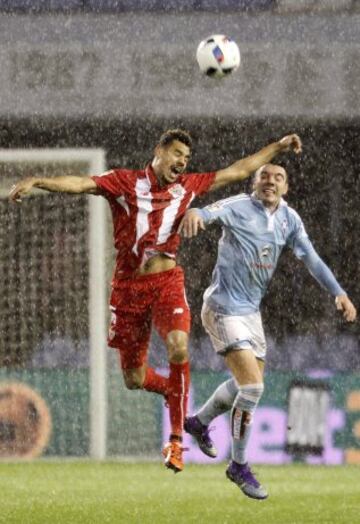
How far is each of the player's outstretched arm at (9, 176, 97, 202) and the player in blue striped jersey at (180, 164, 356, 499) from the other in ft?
2.50

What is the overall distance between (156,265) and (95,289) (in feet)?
13.6

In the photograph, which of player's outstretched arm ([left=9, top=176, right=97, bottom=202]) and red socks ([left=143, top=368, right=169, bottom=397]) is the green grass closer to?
red socks ([left=143, top=368, right=169, bottom=397])

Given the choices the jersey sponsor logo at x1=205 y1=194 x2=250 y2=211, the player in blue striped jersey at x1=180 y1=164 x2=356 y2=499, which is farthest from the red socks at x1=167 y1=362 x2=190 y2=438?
the jersey sponsor logo at x1=205 y1=194 x2=250 y2=211

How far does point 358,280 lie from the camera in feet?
54.7

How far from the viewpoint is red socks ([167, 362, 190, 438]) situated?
29.0ft

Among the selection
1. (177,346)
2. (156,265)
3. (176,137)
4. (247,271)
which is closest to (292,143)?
(176,137)

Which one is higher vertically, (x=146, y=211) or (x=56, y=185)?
(x=56, y=185)

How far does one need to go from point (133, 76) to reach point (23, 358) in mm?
3498

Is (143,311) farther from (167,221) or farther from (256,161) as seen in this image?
(256,161)

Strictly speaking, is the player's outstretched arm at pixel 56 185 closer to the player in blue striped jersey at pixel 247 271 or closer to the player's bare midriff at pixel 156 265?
the player's bare midriff at pixel 156 265

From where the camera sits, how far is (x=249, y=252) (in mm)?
9367

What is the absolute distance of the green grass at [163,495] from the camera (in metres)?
8.95

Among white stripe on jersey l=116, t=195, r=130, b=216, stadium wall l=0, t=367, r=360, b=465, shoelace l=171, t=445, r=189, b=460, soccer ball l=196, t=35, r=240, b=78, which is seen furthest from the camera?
stadium wall l=0, t=367, r=360, b=465

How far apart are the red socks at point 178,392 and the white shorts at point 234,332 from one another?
343mm
